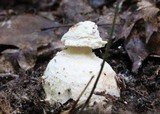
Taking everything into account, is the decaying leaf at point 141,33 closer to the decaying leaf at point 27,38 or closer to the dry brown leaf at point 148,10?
the dry brown leaf at point 148,10

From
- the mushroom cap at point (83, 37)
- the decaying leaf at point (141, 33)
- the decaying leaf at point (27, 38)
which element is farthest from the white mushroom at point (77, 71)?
the decaying leaf at point (27, 38)

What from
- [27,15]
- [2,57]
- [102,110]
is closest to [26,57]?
[2,57]

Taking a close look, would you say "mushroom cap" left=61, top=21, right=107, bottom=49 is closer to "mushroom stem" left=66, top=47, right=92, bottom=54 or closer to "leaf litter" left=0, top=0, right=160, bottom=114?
"mushroom stem" left=66, top=47, right=92, bottom=54

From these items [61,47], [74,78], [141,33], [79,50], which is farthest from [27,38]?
[74,78]

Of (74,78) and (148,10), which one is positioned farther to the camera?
(148,10)

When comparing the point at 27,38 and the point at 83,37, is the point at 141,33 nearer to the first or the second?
the point at 83,37
